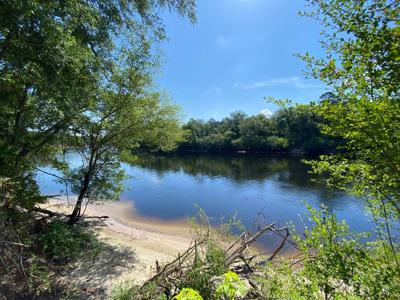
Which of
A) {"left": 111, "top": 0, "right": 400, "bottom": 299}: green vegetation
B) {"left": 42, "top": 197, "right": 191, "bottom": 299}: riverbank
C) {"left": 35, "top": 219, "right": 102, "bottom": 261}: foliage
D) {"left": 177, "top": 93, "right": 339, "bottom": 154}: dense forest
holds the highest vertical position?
{"left": 177, "top": 93, "right": 339, "bottom": 154}: dense forest

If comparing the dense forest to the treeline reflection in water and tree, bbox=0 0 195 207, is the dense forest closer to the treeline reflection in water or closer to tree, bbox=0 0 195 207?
the treeline reflection in water

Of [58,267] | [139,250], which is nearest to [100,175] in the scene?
[139,250]

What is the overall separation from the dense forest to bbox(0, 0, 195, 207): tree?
125 feet

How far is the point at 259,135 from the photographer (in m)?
61.2

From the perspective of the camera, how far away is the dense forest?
51219 millimetres

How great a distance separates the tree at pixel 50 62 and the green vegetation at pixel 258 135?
42.8 metres

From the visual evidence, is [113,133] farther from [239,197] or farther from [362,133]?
[239,197]

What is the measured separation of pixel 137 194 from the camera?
2167cm

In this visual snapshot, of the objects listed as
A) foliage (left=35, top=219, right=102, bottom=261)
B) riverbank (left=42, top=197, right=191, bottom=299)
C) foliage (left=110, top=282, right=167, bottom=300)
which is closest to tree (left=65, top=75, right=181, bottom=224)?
riverbank (left=42, top=197, right=191, bottom=299)

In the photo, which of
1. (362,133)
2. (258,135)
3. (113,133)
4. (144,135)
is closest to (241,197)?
(144,135)

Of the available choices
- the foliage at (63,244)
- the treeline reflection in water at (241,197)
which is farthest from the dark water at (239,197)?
the foliage at (63,244)

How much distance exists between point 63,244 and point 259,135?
2256 inches

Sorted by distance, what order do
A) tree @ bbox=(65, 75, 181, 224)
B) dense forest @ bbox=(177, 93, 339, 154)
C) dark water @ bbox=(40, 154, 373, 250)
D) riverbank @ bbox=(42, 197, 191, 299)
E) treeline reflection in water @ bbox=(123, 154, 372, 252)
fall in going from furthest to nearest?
dense forest @ bbox=(177, 93, 339, 154)
dark water @ bbox=(40, 154, 373, 250)
treeline reflection in water @ bbox=(123, 154, 372, 252)
tree @ bbox=(65, 75, 181, 224)
riverbank @ bbox=(42, 197, 191, 299)

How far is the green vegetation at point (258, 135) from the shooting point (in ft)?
168
